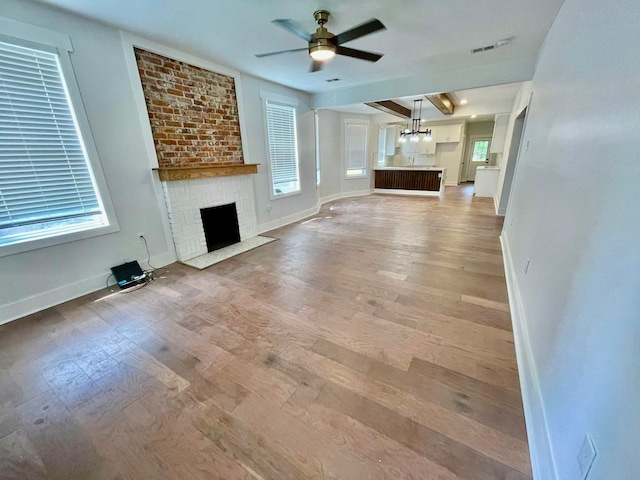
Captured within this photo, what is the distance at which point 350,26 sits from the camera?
2588 mm

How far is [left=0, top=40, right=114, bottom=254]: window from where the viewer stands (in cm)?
215

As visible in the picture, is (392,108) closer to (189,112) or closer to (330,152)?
(330,152)

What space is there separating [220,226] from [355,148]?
5.70 m

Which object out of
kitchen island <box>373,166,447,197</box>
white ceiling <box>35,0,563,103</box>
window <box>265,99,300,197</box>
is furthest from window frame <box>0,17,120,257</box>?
kitchen island <box>373,166,447,197</box>

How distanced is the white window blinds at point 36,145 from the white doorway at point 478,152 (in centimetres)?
1323

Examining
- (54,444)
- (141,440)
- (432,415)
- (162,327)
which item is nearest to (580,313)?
(432,415)

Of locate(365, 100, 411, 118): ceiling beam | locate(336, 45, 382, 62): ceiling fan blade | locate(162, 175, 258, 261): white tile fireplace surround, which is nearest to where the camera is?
locate(336, 45, 382, 62): ceiling fan blade

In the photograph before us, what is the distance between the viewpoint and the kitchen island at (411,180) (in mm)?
8094

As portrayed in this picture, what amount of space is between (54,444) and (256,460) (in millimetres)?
1070

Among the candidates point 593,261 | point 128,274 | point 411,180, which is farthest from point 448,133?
point 128,274

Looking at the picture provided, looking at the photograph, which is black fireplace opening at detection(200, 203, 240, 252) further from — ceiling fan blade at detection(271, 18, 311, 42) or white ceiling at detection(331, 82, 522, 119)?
white ceiling at detection(331, 82, 522, 119)

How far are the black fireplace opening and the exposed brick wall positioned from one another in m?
0.71

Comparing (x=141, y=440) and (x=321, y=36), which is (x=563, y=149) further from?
(x=141, y=440)

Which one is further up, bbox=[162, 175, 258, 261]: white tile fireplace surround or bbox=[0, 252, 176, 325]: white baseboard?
bbox=[162, 175, 258, 261]: white tile fireplace surround
